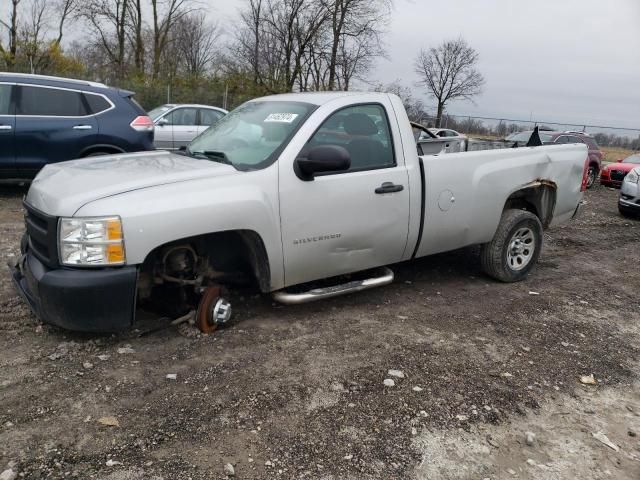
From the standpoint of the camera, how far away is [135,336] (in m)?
3.80

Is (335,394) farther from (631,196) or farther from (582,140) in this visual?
(582,140)

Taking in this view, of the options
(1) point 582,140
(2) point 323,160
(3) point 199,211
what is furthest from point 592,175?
(3) point 199,211

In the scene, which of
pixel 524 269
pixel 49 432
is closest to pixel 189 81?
pixel 524 269

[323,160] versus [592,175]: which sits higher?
[323,160]

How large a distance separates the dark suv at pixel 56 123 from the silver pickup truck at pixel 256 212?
3964 mm

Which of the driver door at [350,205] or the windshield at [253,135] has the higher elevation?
the windshield at [253,135]

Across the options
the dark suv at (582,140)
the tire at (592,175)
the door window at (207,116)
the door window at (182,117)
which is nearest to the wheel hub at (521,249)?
the door window at (207,116)

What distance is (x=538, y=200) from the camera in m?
5.73

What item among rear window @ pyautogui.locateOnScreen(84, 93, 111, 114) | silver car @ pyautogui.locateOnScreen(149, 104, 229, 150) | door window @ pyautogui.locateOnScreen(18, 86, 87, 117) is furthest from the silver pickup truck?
silver car @ pyautogui.locateOnScreen(149, 104, 229, 150)

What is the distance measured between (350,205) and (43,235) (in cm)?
209

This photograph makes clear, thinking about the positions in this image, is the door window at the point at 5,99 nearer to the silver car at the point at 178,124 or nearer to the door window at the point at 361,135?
the silver car at the point at 178,124

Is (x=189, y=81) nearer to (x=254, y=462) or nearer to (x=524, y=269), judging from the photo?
(x=524, y=269)

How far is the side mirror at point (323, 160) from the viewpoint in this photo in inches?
146

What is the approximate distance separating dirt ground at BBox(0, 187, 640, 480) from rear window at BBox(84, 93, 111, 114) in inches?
158
